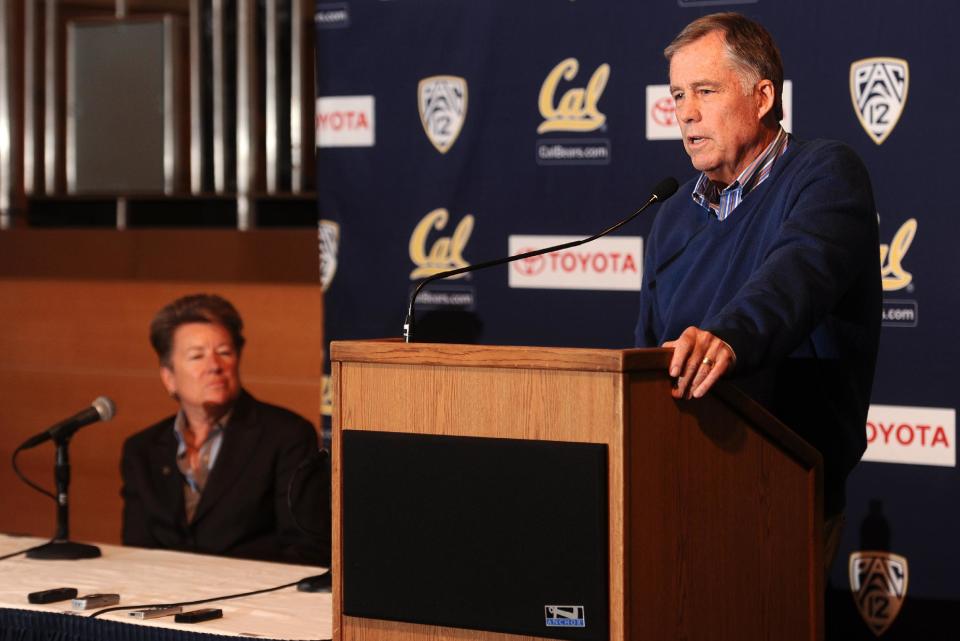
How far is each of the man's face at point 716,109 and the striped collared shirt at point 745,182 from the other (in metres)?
0.01

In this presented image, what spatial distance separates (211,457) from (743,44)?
2.10m

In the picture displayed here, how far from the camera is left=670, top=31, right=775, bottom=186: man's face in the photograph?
221cm

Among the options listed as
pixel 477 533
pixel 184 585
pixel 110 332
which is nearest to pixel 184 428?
pixel 184 585

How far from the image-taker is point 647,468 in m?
1.65

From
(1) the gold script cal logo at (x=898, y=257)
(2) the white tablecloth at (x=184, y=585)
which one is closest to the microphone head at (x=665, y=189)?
(2) the white tablecloth at (x=184, y=585)

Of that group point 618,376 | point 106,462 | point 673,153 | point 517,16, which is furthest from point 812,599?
point 106,462

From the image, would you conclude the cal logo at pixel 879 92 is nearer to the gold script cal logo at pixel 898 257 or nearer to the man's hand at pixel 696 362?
the gold script cal logo at pixel 898 257

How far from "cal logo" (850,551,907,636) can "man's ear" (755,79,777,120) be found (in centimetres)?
138

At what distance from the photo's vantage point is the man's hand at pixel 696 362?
1.65 m

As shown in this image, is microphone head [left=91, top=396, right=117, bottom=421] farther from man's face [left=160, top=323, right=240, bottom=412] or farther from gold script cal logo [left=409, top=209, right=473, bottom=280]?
gold script cal logo [left=409, top=209, right=473, bottom=280]

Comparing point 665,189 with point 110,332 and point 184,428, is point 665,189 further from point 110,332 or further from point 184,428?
point 110,332

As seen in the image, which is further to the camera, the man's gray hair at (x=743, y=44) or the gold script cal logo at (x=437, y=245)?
the gold script cal logo at (x=437, y=245)

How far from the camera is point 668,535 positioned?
168cm

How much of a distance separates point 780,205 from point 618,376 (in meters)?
0.64
